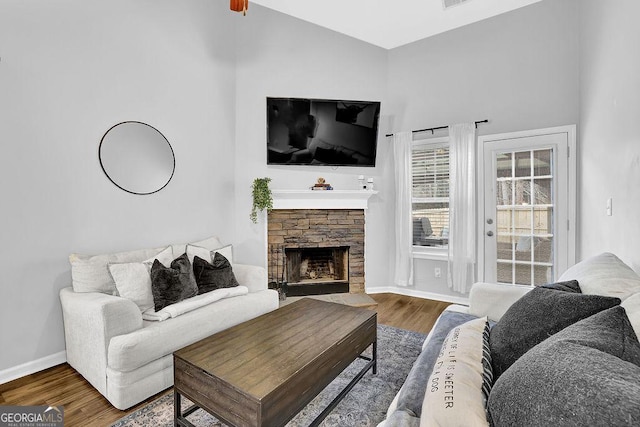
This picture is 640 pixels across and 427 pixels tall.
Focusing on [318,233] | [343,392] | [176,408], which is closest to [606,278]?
[343,392]

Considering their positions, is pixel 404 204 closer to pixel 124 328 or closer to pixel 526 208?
pixel 526 208

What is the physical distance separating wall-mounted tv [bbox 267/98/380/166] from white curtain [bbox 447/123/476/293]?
1011 mm

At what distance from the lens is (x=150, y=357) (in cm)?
197

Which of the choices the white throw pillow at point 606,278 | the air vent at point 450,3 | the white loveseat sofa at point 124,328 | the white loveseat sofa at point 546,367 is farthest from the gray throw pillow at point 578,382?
the air vent at point 450,3

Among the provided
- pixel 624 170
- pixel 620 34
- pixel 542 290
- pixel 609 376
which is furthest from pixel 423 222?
pixel 609 376

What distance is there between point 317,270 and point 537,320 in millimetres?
3282

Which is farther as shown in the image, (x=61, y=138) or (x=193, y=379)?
(x=61, y=138)

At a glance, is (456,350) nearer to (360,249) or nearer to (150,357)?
(150,357)

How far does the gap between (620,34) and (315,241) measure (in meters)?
3.30

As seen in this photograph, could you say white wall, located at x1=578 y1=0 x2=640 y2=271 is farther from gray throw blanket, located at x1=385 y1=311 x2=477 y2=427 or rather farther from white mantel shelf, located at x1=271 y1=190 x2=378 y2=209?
white mantel shelf, located at x1=271 y1=190 x2=378 y2=209

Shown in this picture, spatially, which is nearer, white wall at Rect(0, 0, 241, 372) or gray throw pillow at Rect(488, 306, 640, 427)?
gray throw pillow at Rect(488, 306, 640, 427)

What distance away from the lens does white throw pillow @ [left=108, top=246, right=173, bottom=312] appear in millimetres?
2326

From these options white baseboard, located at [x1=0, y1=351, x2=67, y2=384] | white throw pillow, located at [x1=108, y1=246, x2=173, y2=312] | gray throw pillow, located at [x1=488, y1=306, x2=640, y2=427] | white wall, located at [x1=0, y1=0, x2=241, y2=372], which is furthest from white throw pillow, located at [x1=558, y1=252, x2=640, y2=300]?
white baseboard, located at [x1=0, y1=351, x2=67, y2=384]

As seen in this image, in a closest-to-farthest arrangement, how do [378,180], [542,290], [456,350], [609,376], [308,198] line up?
[609,376] < [456,350] < [542,290] < [308,198] < [378,180]
